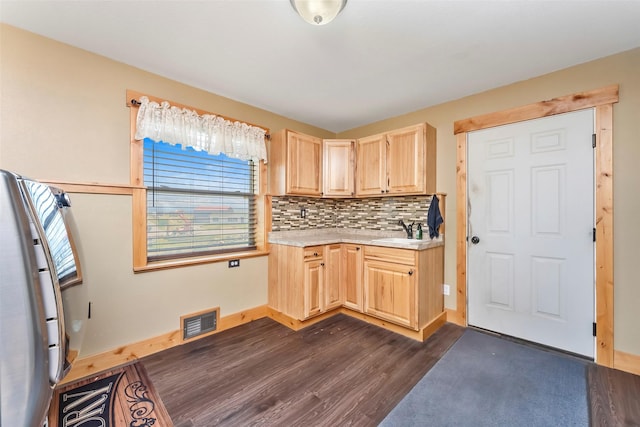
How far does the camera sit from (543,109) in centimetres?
233

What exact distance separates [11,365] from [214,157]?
2328 millimetres

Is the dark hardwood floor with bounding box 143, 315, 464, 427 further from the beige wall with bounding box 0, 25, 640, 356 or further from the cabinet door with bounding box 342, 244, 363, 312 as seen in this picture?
the beige wall with bounding box 0, 25, 640, 356

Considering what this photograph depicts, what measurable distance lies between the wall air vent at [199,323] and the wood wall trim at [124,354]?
0.15 feet

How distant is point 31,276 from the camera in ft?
2.30

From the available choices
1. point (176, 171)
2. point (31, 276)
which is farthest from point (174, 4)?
point (31, 276)

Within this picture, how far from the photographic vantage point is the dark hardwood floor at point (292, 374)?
1.60 m

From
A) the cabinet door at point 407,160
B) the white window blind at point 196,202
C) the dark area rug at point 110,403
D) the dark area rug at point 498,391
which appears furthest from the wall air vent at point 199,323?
the cabinet door at point 407,160

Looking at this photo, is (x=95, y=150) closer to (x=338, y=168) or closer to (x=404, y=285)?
A: (x=338, y=168)

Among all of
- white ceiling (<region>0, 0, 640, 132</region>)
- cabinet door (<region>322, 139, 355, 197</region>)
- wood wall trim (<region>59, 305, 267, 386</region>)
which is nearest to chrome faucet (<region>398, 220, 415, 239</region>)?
cabinet door (<region>322, 139, 355, 197</region>)

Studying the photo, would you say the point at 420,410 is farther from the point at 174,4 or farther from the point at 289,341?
the point at 174,4

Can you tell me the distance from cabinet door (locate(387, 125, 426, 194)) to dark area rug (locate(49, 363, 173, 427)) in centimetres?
279

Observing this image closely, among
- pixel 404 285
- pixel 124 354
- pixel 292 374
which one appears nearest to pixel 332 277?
pixel 404 285

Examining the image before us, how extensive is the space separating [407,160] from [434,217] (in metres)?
0.70

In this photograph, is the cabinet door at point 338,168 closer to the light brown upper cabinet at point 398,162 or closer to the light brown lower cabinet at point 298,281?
the light brown upper cabinet at point 398,162
